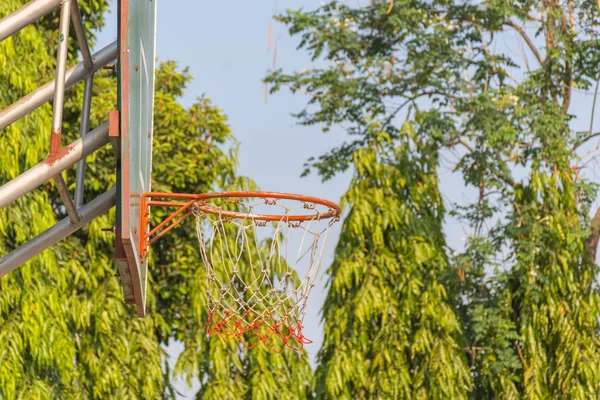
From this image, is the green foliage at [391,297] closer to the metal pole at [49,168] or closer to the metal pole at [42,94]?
the metal pole at [42,94]

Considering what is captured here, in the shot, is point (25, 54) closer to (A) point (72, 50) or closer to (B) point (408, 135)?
(A) point (72, 50)

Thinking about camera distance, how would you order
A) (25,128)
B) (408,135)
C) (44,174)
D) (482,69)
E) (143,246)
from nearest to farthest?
1. (44,174)
2. (143,246)
3. (25,128)
4. (408,135)
5. (482,69)

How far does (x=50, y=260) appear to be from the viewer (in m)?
7.27

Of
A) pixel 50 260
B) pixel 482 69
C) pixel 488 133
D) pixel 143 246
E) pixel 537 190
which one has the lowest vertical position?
pixel 143 246

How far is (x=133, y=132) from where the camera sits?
2861 mm

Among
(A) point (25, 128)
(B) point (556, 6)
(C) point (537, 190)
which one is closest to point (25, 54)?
(A) point (25, 128)

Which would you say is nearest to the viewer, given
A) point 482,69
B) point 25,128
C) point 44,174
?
point 44,174

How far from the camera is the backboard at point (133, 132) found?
8.66 feet

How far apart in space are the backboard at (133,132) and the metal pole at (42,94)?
0.13 meters

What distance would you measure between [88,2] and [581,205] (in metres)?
4.64

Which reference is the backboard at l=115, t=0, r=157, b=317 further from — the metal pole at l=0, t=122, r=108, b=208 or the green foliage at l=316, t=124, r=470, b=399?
the green foliage at l=316, t=124, r=470, b=399

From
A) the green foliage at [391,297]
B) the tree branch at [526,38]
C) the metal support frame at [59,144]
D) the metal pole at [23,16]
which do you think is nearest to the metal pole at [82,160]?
the metal support frame at [59,144]

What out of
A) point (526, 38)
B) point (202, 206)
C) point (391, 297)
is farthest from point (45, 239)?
point (526, 38)

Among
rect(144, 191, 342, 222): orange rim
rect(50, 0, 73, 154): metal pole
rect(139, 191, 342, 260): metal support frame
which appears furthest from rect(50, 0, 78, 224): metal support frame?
rect(144, 191, 342, 222): orange rim
